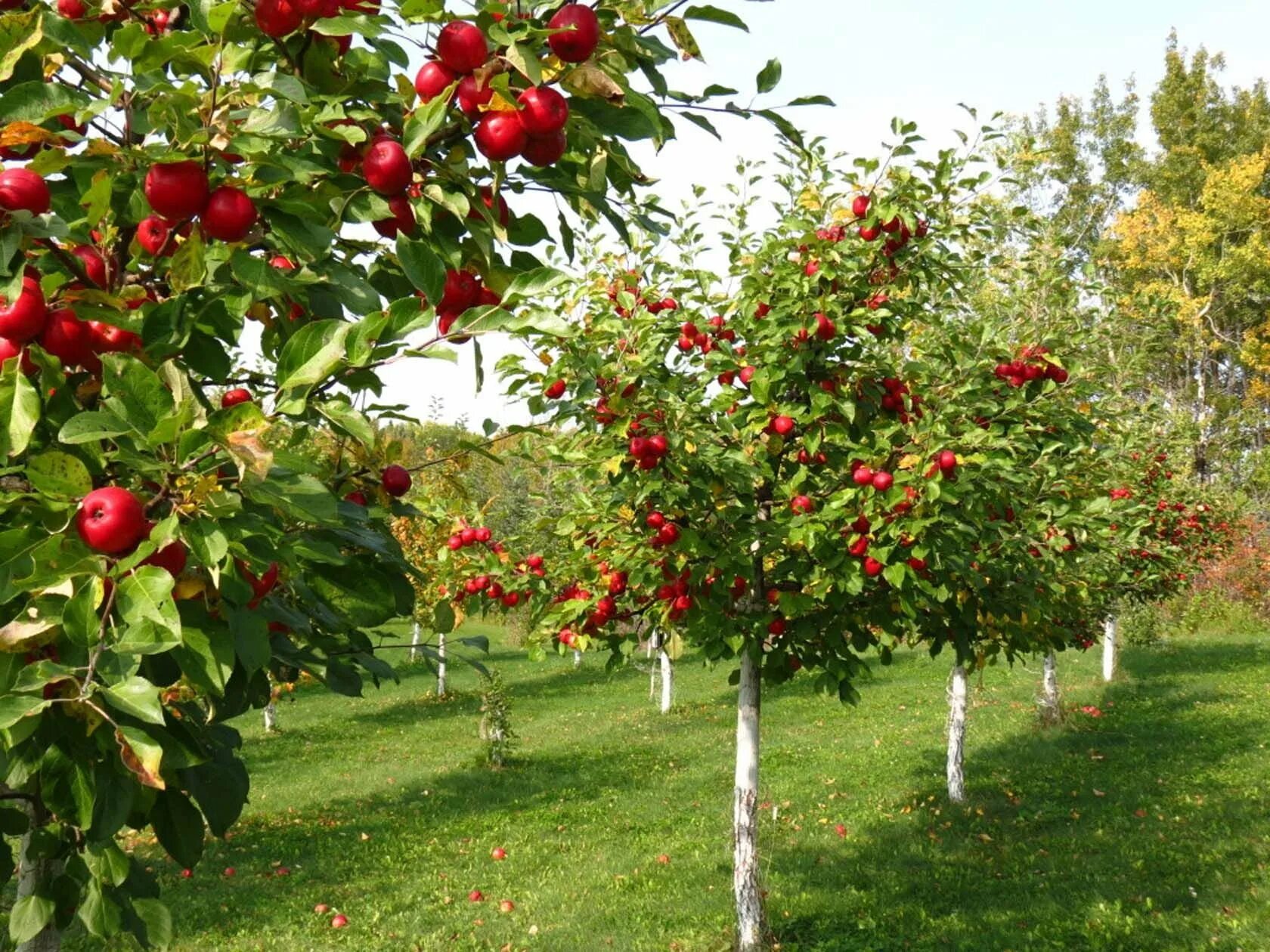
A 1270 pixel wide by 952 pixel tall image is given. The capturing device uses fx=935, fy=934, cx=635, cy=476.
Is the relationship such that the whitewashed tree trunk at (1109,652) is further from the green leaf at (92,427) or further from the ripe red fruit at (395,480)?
the green leaf at (92,427)

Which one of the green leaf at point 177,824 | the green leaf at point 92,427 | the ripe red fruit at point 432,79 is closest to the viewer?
the green leaf at point 92,427

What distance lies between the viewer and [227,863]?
9.16 m

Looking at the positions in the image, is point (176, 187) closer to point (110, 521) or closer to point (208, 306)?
point (208, 306)

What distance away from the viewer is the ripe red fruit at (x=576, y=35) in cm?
153

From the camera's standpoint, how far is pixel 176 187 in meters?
1.47

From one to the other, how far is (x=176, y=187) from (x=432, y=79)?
18.1 inches

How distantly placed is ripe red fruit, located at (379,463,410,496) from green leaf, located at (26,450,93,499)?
83 cm

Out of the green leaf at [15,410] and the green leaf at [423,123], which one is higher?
the green leaf at [423,123]

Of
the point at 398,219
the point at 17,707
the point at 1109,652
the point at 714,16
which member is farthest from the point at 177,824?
the point at 1109,652

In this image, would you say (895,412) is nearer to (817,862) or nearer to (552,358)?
(552,358)

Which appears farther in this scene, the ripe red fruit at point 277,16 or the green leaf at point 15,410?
the ripe red fruit at point 277,16

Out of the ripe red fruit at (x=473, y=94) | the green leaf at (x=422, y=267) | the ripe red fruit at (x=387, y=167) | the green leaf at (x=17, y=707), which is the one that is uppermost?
the ripe red fruit at (x=473, y=94)

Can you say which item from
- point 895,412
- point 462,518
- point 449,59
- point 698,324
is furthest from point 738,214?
point 449,59

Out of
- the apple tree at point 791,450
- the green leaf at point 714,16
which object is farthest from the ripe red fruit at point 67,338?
the apple tree at point 791,450
